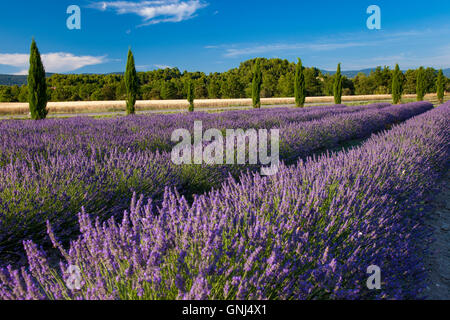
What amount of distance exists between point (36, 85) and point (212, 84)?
45634 millimetres

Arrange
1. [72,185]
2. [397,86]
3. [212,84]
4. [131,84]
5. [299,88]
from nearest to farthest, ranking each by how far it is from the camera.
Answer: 1. [72,185]
2. [131,84]
3. [299,88]
4. [397,86]
5. [212,84]

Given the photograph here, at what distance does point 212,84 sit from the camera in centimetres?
5519

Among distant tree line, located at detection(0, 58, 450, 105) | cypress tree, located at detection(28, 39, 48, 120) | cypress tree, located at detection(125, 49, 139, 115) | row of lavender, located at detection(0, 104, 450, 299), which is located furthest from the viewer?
distant tree line, located at detection(0, 58, 450, 105)

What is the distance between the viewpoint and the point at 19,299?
1154 millimetres

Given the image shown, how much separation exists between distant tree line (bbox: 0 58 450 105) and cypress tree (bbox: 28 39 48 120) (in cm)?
2468

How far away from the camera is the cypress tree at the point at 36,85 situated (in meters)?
10.9

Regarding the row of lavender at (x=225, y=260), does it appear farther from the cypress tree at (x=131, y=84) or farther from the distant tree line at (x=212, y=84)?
the distant tree line at (x=212, y=84)

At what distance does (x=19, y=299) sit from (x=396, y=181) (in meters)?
3.00

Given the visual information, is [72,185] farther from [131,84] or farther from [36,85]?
[131,84]

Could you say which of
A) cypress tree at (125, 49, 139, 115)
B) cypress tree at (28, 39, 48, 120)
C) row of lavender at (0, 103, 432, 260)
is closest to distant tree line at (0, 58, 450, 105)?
cypress tree at (125, 49, 139, 115)

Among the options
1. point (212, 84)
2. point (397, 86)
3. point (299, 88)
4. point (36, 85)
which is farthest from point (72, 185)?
point (212, 84)

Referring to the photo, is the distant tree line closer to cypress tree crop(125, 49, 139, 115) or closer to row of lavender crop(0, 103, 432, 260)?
cypress tree crop(125, 49, 139, 115)

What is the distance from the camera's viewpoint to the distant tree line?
4644 cm

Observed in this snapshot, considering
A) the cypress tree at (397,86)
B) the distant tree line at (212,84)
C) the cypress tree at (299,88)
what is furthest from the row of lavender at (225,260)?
the distant tree line at (212,84)
